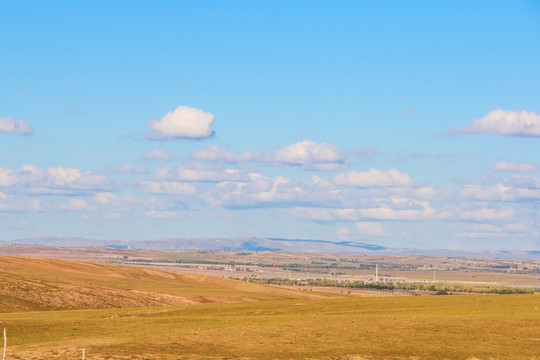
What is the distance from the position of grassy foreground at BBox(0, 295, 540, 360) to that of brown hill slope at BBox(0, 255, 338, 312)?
32.3 meters

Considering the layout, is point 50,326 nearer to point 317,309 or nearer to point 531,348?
point 317,309

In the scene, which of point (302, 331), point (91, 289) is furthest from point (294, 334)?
point (91, 289)

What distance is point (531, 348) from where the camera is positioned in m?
54.2

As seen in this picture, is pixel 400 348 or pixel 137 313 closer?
pixel 400 348

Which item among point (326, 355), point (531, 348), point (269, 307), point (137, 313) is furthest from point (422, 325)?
point (137, 313)

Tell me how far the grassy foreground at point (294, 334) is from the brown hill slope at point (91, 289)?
1270 inches

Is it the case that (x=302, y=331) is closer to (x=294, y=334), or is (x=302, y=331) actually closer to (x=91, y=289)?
(x=294, y=334)

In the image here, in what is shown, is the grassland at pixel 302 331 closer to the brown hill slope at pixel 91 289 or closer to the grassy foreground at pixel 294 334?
the grassy foreground at pixel 294 334

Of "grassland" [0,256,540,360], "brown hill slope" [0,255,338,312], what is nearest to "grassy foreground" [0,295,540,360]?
"grassland" [0,256,540,360]

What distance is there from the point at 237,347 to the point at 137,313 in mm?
29934

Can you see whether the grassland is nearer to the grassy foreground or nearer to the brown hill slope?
the grassy foreground

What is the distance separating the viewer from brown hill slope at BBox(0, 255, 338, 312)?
372ft

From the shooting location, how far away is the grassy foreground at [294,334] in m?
52.4

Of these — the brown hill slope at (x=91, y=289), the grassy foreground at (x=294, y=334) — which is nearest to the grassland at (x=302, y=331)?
the grassy foreground at (x=294, y=334)
